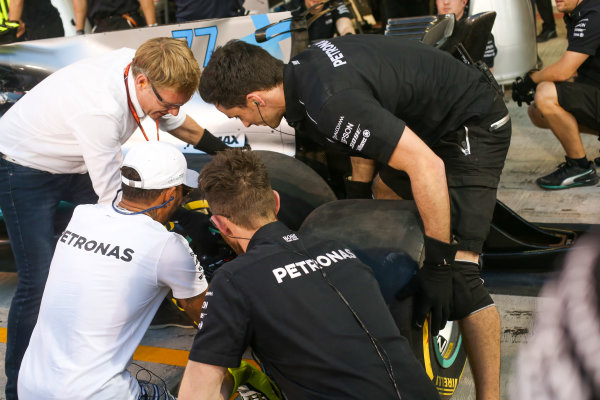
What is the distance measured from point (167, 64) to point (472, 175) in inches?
51.1

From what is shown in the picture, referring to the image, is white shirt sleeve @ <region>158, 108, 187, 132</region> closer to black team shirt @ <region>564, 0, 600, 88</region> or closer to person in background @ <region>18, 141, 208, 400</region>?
person in background @ <region>18, 141, 208, 400</region>

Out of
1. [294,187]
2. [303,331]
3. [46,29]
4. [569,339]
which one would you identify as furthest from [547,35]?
[569,339]

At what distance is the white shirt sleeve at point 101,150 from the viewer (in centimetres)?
270

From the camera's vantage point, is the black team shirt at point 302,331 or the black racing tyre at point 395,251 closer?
the black team shirt at point 302,331

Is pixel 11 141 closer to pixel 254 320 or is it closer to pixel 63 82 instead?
pixel 63 82

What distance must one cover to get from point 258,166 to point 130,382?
34.5 inches

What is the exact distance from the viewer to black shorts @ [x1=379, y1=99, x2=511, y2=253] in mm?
2672

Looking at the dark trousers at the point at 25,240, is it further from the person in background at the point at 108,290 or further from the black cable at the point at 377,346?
the black cable at the point at 377,346

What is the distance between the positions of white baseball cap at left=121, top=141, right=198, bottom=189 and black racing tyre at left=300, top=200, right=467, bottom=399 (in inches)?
26.2

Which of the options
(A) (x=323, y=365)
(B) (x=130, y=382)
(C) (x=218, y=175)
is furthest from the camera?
(B) (x=130, y=382)

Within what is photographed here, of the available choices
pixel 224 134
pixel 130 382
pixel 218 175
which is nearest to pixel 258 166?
pixel 218 175

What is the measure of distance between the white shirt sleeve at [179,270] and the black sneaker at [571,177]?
3223 mm

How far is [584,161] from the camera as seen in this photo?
15.7ft

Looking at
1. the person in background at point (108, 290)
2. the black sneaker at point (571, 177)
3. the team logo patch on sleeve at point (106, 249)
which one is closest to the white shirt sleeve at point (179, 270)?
the person in background at point (108, 290)
